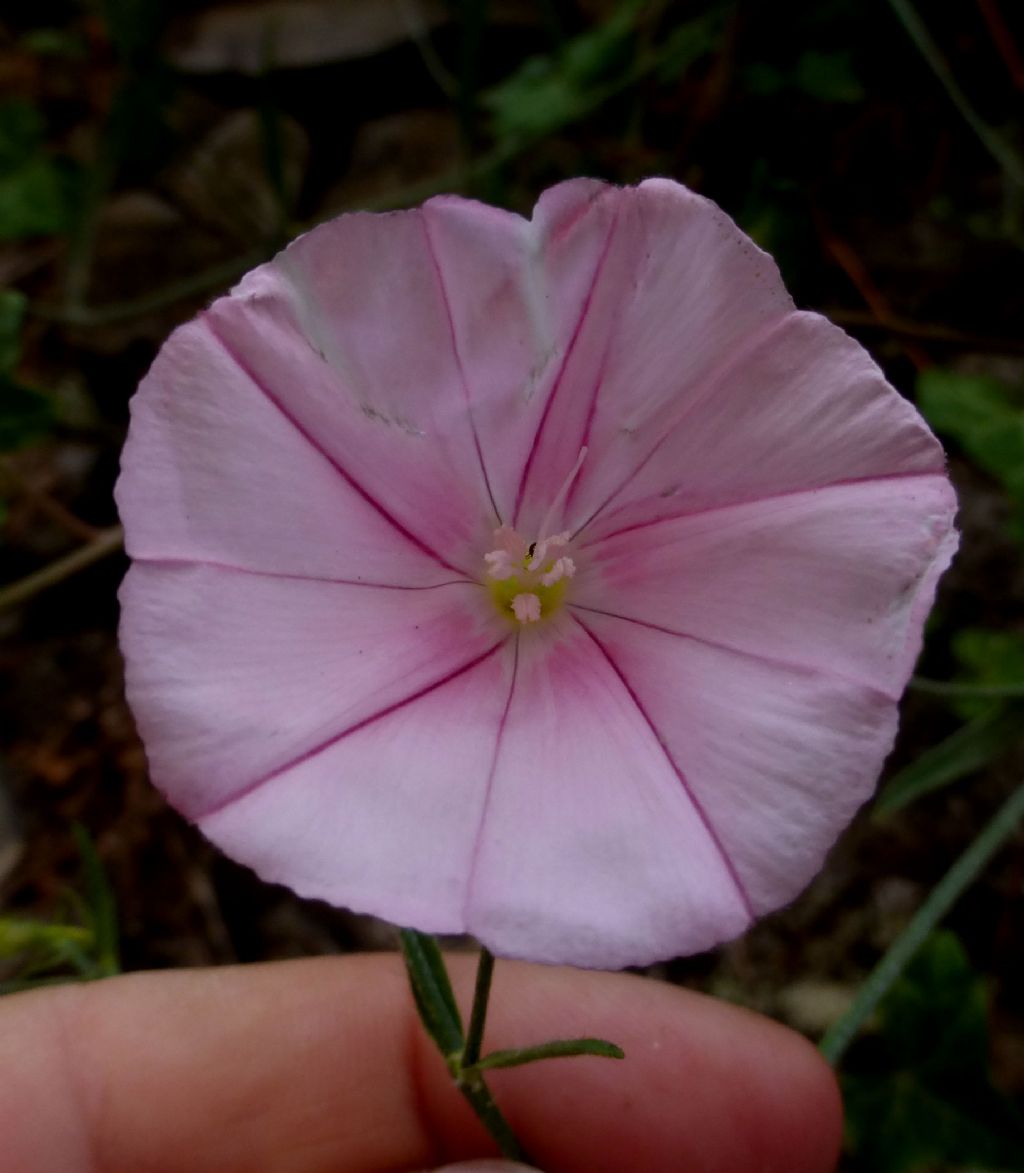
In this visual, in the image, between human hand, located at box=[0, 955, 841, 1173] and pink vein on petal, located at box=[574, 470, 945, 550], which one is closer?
pink vein on petal, located at box=[574, 470, 945, 550]

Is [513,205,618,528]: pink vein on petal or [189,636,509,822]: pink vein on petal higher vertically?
[513,205,618,528]: pink vein on petal

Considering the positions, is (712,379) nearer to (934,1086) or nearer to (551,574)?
(551,574)

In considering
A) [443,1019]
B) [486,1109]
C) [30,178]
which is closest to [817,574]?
Answer: [443,1019]

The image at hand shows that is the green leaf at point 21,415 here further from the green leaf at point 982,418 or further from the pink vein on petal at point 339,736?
the green leaf at point 982,418

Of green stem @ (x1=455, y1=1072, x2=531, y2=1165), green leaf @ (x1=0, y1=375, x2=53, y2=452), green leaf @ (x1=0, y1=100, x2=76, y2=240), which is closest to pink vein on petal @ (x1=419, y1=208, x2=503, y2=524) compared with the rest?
green stem @ (x1=455, y1=1072, x2=531, y2=1165)

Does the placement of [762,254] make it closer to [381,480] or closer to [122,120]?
[381,480]

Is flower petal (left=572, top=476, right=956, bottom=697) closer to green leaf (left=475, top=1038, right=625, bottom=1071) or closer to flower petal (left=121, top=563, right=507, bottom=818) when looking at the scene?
flower petal (left=121, top=563, right=507, bottom=818)

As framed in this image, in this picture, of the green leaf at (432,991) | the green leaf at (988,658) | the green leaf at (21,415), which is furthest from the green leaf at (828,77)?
the green leaf at (432,991)

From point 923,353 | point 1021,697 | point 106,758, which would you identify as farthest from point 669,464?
point 106,758
